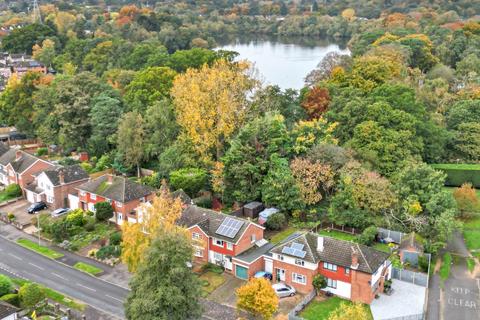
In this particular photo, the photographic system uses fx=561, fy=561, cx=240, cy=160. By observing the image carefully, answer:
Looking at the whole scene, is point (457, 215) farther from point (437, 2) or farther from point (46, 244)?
point (437, 2)

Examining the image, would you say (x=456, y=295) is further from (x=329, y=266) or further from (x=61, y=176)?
(x=61, y=176)

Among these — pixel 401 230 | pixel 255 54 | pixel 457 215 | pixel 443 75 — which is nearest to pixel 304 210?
pixel 401 230

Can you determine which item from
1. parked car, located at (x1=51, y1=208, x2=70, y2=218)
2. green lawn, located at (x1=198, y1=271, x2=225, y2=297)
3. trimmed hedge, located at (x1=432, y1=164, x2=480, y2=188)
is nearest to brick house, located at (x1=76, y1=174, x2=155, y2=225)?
parked car, located at (x1=51, y1=208, x2=70, y2=218)

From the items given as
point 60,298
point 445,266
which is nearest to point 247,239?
point 60,298

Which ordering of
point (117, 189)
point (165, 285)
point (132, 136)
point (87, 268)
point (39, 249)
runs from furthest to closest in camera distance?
point (132, 136), point (117, 189), point (39, 249), point (87, 268), point (165, 285)

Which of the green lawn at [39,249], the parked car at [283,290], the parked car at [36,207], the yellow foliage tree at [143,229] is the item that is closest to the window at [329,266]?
the parked car at [283,290]
